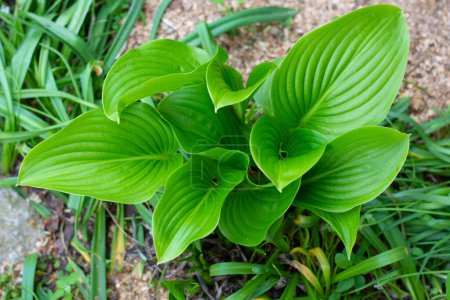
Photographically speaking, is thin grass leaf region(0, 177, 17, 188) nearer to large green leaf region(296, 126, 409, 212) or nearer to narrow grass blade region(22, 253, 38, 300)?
narrow grass blade region(22, 253, 38, 300)

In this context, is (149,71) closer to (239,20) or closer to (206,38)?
(206,38)

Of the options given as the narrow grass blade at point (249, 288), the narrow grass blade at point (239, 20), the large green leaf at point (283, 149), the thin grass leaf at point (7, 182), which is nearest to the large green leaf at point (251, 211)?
the large green leaf at point (283, 149)

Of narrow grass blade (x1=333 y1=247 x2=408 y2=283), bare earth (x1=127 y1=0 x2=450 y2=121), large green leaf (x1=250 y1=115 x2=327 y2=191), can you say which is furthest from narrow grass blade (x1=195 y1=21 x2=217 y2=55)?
narrow grass blade (x1=333 y1=247 x2=408 y2=283)

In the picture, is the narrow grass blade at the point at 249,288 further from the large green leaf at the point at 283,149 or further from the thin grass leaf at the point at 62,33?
the thin grass leaf at the point at 62,33

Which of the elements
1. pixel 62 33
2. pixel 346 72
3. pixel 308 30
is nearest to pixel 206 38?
pixel 308 30

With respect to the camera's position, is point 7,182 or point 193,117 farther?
point 7,182
